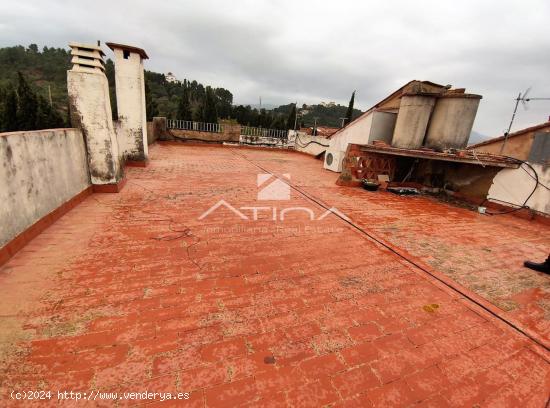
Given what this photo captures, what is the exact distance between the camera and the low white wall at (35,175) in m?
2.81

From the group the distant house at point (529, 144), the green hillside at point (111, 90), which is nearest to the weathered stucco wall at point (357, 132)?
the distant house at point (529, 144)

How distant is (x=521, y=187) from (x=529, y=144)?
4.30 feet

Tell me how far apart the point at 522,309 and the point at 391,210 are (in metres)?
3.47

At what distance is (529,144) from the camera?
6.86m

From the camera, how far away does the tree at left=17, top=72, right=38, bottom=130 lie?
110 feet

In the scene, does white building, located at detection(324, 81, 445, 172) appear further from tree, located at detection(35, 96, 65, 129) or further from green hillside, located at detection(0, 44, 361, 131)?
tree, located at detection(35, 96, 65, 129)

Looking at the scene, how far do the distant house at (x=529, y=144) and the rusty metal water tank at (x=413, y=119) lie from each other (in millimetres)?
2348

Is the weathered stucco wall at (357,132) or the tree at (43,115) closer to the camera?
the weathered stucco wall at (357,132)

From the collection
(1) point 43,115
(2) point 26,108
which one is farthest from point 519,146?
(2) point 26,108

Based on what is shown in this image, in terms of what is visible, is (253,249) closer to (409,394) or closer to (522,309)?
(409,394)

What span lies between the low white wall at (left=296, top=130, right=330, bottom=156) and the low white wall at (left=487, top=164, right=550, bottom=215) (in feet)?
27.4

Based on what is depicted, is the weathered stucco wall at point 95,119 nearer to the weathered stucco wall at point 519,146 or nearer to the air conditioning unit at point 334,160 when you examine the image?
the air conditioning unit at point 334,160

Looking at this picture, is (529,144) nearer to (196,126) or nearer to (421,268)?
(421,268)

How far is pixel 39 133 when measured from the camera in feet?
11.4
